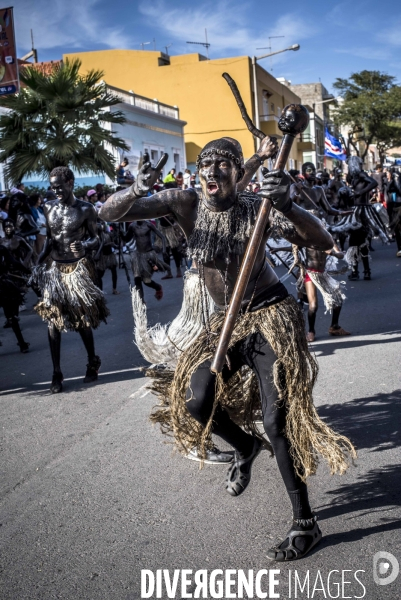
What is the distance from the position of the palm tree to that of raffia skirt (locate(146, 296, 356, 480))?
1285cm

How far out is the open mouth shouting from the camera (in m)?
3.57

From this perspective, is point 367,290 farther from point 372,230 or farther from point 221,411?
point 221,411

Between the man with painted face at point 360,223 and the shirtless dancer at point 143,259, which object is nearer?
the shirtless dancer at point 143,259

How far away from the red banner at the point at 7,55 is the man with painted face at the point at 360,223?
23.4 feet

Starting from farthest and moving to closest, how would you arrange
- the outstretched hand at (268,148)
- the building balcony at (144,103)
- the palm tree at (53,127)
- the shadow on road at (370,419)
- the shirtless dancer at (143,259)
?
1. the building balcony at (144,103)
2. the palm tree at (53,127)
3. the shirtless dancer at (143,259)
4. the shadow on road at (370,419)
5. the outstretched hand at (268,148)

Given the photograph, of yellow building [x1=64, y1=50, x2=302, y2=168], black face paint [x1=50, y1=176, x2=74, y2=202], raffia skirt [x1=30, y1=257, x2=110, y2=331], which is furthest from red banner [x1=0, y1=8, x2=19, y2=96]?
yellow building [x1=64, y1=50, x2=302, y2=168]

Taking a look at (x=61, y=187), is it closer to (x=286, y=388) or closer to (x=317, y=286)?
(x=317, y=286)

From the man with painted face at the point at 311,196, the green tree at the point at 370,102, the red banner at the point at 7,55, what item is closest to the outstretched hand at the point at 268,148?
the man with painted face at the point at 311,196

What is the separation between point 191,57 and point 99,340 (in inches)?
1420

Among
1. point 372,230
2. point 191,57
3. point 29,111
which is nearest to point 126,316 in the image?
point 372,230

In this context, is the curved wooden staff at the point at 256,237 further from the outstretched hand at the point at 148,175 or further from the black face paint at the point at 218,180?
the outstretched hand at the point at 148,175

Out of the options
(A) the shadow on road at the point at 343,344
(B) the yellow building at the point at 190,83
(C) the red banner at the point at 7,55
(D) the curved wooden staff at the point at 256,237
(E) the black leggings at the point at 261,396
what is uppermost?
(B) the yellow building at the point at 190,83

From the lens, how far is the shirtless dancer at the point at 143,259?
448 inches

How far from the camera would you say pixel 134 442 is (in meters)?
5.12
